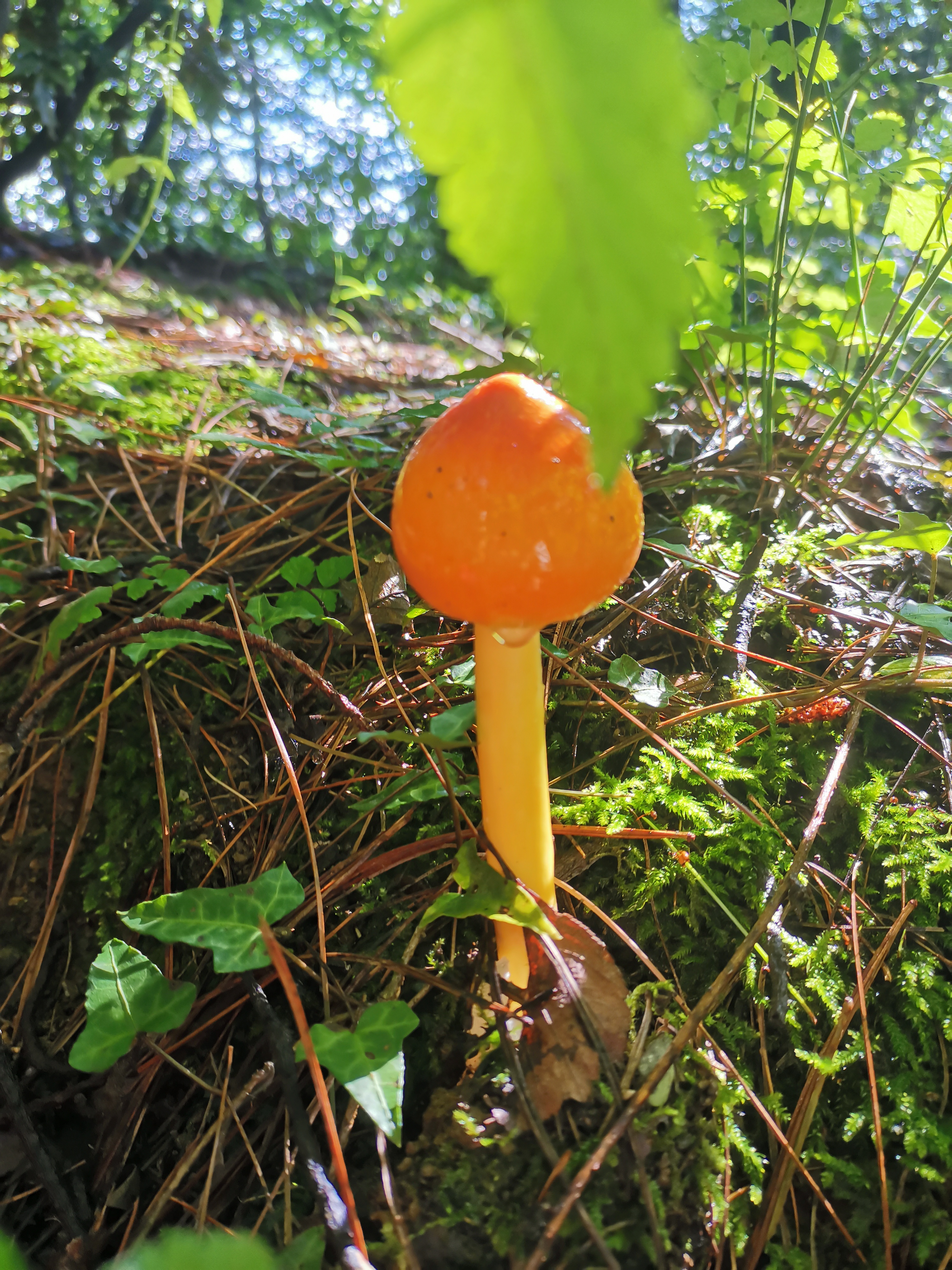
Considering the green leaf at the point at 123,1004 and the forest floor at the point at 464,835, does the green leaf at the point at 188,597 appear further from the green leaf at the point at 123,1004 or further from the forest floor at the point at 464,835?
the green leaf at the point at 123,1004

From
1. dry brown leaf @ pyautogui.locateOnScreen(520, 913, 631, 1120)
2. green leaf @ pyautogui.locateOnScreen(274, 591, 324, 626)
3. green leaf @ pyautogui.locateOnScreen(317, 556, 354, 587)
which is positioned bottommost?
dry brown leaf @ pyautogui.locateOnScreen(520, 913, 631, 1120)

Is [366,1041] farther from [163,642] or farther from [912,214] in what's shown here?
[912,214]

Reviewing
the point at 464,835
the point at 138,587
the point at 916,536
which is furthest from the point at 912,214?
the point at 138,587

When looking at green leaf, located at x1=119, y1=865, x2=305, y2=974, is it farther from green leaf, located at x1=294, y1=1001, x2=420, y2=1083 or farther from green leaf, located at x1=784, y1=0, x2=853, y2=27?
green leaf, located at x1=784, y1=0, x2=853, y2=27

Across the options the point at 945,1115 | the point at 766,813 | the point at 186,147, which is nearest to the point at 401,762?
the point at 766,813

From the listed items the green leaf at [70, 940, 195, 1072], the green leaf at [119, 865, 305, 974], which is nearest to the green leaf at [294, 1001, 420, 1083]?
the green leaf at [119, 865, 305, 974]

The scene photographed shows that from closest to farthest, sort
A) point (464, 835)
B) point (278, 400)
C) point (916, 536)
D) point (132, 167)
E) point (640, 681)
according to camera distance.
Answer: point (464, 835), point (916, 536), point (640, 681), point (278, 400), point (132, 167)
